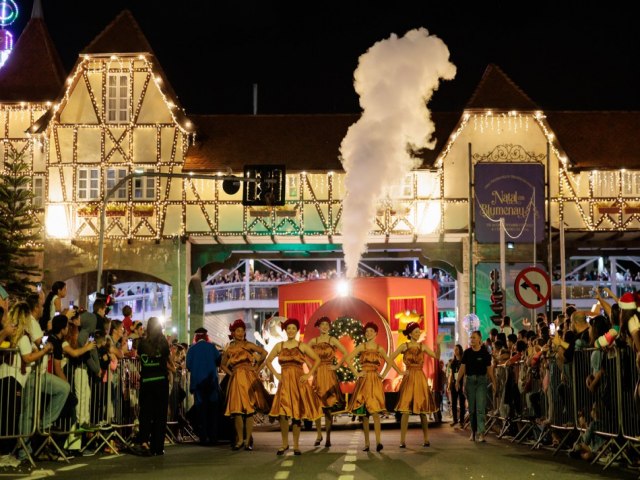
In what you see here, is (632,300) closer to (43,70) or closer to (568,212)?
(568,212)

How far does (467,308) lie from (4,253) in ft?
56.6

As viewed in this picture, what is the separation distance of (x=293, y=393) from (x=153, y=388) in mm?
2089

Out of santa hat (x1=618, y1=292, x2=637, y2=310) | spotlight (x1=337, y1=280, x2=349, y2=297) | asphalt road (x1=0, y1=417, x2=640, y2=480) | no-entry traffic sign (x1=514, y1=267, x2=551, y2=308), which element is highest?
spotlight (x1=337, y1=280, x2=349, y2=297)

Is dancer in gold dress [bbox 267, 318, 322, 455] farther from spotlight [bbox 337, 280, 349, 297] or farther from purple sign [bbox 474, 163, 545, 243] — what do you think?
purple sign [bbox 474, 163, 545, 243]

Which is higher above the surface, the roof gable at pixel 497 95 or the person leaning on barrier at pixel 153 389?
the roof gable at pixel 497 95

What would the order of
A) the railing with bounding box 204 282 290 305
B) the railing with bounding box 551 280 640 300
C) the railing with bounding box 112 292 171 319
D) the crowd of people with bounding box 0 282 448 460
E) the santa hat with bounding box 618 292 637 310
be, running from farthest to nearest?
the railing with bounding box 204 282 290 305
the railing with bounding box 112 292 171 319
the railing with bounding box 551 280 640 300
the crowd of people with bounding box 0 282 448 460
the santa hat with bounding box 618 292 637 310

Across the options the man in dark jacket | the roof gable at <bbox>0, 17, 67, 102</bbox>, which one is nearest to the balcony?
the roof gable at <bbox>0, 17, 67, 102</bbox>

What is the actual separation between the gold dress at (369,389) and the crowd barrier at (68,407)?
3.52m

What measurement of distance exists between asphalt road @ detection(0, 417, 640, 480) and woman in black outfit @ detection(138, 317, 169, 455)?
35 cm

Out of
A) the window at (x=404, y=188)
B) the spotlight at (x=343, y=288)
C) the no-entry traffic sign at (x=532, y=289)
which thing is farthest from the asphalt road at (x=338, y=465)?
the window at (x=404, y=188)

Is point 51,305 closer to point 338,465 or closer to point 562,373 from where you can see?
point 338,465

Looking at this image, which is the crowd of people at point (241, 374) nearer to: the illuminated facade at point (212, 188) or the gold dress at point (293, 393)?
the gold dress at point (293, 393)

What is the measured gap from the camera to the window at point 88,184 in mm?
43188

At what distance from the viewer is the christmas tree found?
41.2m
